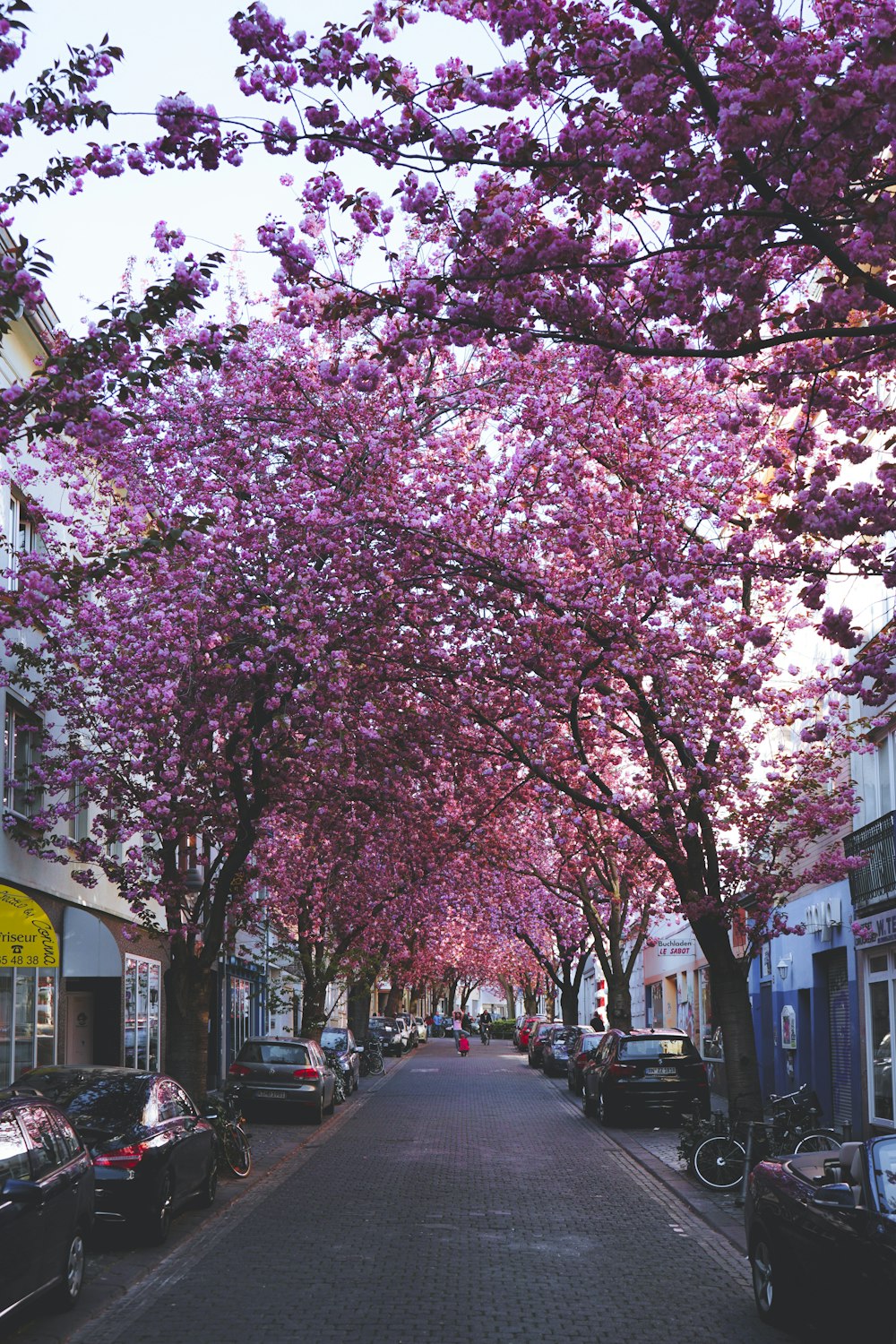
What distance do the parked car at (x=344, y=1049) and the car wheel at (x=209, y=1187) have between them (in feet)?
66.1

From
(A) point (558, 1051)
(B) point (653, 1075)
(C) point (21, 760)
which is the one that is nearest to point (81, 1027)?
(C) point (21, 760)

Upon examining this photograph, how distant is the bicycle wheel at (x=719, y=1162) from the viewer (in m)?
17.2

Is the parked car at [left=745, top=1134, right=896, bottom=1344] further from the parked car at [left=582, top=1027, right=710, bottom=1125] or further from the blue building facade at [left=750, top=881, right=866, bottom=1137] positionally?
the parked car at [left=582, top=1027, right=710, bottom=1125]

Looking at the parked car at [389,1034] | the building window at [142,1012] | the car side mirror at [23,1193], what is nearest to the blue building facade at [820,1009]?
the building window at [142,1012]

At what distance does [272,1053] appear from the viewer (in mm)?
28516

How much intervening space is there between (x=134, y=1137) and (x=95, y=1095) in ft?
2.64

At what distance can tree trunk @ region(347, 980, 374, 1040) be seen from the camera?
48.9m

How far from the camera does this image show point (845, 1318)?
807 centimetres

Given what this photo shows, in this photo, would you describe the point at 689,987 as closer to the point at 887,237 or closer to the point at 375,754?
the point at 375,754

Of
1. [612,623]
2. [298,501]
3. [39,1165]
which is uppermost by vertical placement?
[298,501]

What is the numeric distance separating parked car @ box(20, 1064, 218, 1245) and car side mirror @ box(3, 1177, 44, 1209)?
2944 millimetres

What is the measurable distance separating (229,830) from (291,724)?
1833 millimetres

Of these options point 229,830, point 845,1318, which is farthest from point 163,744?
point 845,1318

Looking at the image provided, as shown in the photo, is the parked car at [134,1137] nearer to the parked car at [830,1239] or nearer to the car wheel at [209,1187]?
the car wheel at [209,1187]
